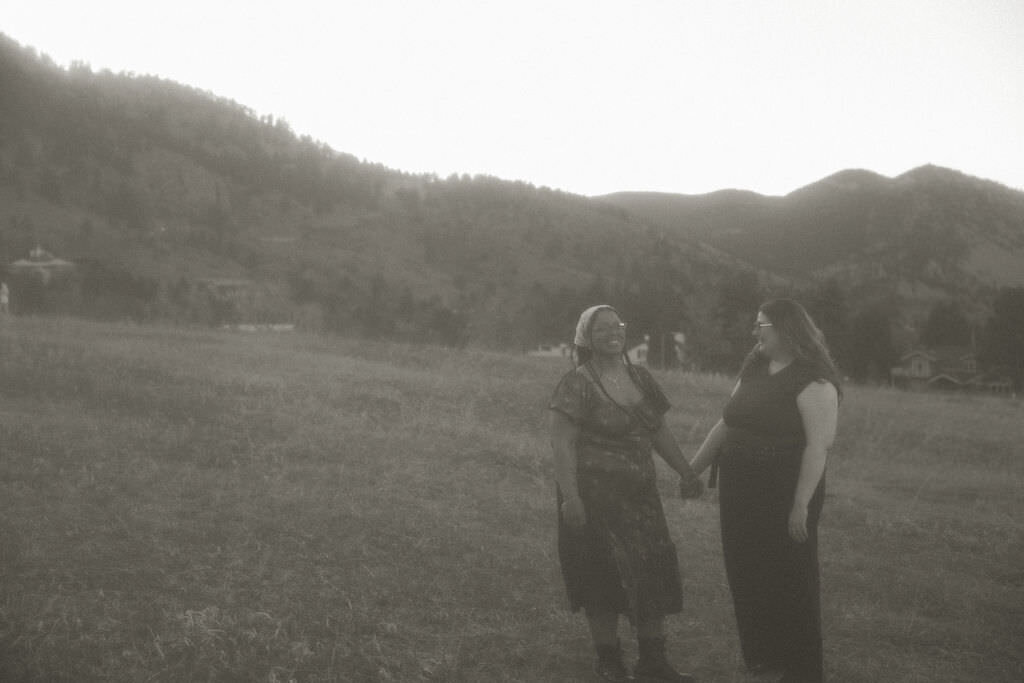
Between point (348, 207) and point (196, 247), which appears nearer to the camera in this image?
point (196, 247)

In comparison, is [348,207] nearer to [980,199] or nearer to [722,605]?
[980,199]

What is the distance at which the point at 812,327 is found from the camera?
14.6ft

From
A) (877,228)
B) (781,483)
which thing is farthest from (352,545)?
(877,228)

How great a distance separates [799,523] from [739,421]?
0.53 metres

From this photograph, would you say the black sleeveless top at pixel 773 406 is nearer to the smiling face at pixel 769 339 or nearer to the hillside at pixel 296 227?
the smiling face at pixel 769 339

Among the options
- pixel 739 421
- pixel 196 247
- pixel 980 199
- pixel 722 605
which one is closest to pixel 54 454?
pixel 722 605

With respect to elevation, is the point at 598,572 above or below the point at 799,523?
below

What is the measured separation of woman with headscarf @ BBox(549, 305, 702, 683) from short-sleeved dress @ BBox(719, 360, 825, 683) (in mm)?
375

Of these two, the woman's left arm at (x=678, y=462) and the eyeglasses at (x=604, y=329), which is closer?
the eyeglasses at (x=604, y=329)

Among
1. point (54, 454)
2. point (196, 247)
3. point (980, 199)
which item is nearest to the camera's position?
point (54, 454)

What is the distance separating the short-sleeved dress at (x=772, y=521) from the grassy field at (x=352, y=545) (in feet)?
1.67

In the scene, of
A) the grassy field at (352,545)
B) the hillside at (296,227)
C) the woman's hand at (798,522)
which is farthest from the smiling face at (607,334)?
A: the hillside at (296,227)

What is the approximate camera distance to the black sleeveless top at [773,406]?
14.3 feet

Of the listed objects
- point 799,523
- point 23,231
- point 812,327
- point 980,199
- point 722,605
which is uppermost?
point 980,199
